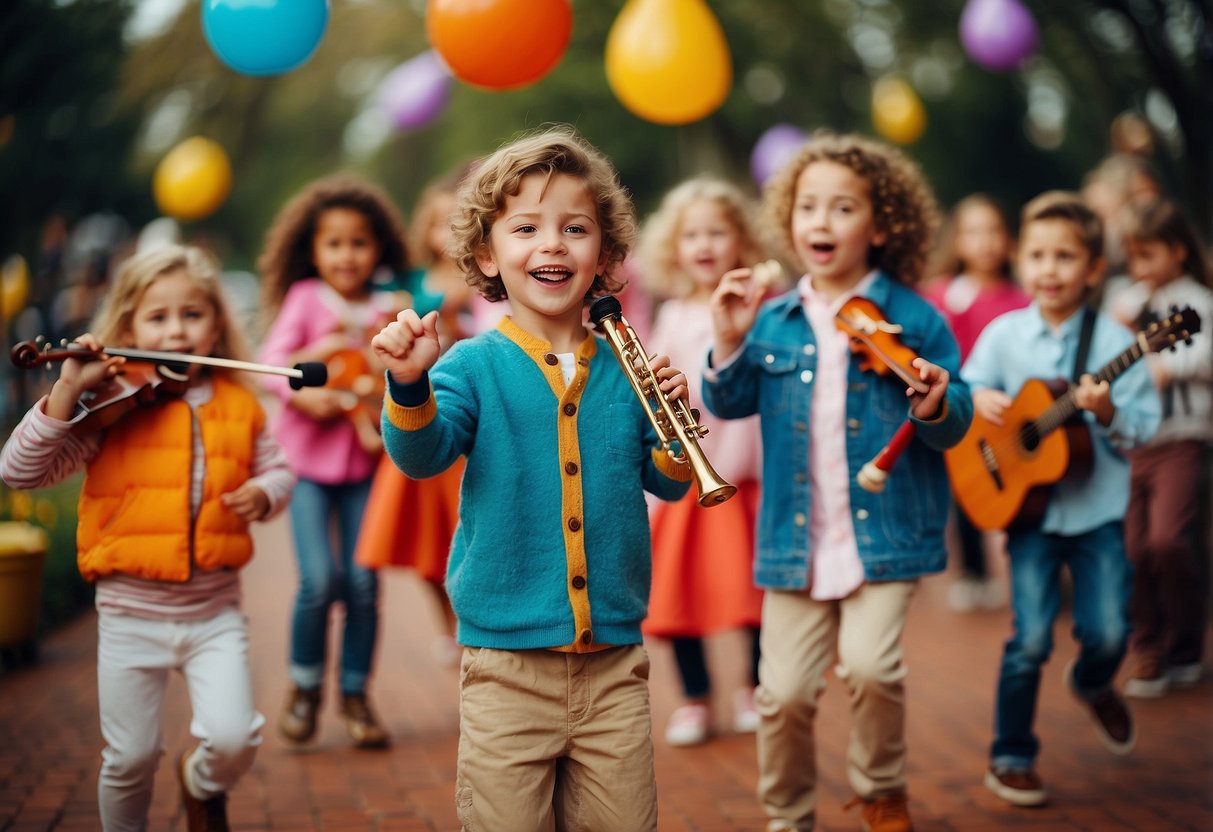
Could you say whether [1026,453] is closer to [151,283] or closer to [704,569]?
[704,569]

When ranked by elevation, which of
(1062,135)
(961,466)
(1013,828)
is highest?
(1062,135)

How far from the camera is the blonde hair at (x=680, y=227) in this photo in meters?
5.82

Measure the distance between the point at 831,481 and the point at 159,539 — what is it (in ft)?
6.27

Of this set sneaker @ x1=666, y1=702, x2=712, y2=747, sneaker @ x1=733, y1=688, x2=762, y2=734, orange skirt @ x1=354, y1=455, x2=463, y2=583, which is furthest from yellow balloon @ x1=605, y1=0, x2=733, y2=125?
sneaker @ x1=666, y1=702, x2=712, y2=747

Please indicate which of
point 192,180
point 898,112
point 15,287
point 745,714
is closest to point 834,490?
point 745,714

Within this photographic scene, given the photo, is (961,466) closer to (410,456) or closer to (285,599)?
(410,456)

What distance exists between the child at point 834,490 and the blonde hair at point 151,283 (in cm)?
149

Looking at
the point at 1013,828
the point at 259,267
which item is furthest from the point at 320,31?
the point at 1013,828

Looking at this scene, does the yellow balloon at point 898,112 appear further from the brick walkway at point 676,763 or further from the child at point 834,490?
the child at point 834,490

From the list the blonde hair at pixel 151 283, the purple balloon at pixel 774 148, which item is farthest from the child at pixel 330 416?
the purple balloon at pixel 774 148

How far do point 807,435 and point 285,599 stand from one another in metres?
5.58

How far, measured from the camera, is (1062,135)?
19.1m

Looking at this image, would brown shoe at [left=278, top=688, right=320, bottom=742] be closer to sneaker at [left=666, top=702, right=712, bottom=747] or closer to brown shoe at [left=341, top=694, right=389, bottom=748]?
brown shoe at [left=341, top=694, right=389, bottom=748]

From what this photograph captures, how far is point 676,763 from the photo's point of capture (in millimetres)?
5148
